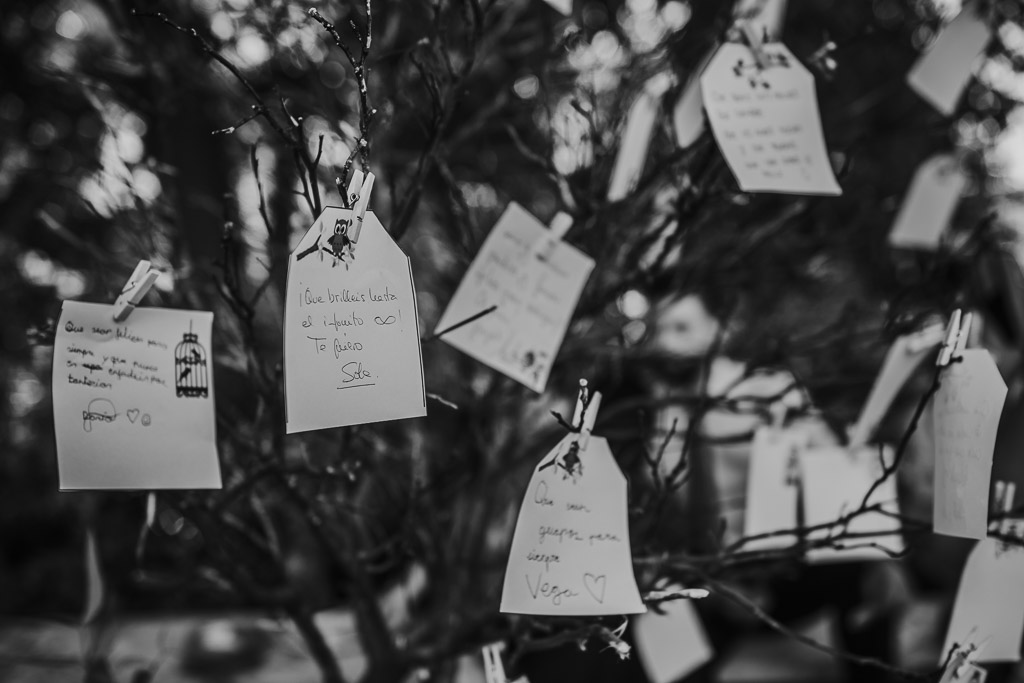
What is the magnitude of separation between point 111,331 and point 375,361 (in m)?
0.26

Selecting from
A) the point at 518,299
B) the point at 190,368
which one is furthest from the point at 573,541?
the point at 190,368

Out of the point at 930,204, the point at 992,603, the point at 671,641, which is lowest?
the point at 671,641

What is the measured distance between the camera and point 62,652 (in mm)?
1546

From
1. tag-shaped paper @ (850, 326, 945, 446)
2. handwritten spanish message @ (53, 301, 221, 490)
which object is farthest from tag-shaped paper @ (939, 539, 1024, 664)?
handwritten spanish message @ (53, 301, 221, 490)

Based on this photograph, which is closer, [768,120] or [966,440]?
[966,440]

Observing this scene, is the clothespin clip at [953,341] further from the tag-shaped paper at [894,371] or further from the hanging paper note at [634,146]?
the hanging paper note at [634,146]

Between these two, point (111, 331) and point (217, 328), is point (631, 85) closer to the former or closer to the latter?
point (217, 328)

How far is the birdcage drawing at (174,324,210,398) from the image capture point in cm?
73

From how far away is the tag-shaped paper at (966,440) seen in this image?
30.6 inches

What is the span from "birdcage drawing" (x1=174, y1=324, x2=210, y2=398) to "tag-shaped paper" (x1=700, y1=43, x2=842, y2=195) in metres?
0.59

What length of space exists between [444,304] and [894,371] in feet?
2.40

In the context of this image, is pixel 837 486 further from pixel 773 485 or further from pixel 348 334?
pixel 348 334

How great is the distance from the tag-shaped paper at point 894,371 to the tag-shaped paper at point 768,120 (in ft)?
0.72

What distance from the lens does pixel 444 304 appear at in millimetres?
1373
